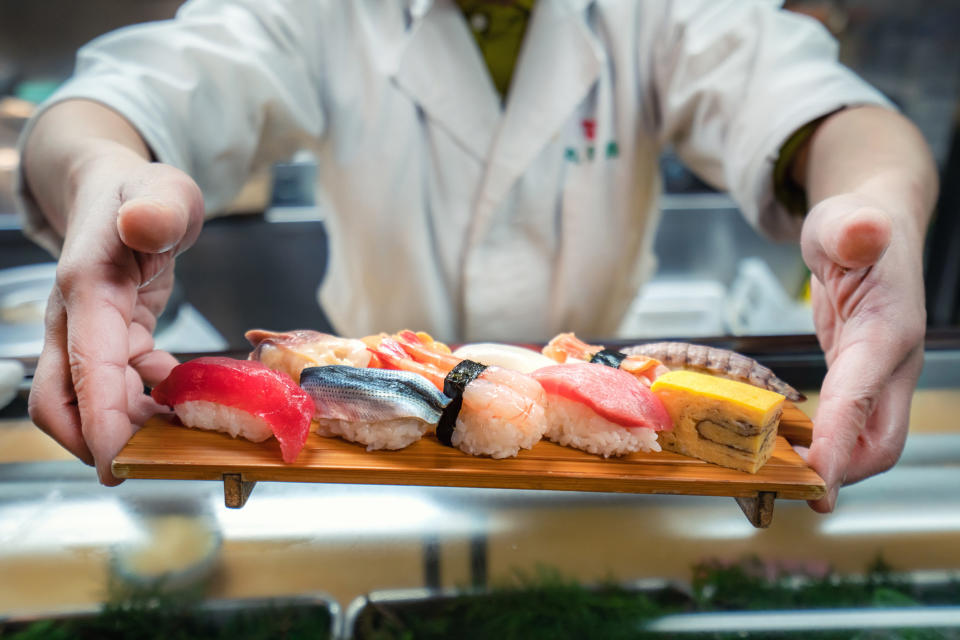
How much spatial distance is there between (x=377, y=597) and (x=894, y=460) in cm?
94

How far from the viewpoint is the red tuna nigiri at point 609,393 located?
38.6 inches

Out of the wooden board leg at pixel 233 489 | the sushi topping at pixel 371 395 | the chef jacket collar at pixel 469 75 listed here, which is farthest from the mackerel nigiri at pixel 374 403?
the chef jacket collar at pixel 469 75

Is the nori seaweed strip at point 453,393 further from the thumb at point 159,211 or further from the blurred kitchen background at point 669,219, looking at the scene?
the blurred kitchen background at point 669,219

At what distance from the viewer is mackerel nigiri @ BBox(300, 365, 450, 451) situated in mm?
980

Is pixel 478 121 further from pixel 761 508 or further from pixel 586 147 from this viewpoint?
pixel 761 508

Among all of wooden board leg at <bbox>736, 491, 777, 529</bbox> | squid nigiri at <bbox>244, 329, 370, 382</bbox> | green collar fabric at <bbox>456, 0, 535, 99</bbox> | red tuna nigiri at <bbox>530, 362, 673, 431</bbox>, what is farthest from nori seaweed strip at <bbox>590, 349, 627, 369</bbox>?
green collar fabric at <bbox>456, 0, 535, 99</bbox>

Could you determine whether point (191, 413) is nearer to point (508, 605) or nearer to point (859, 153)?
point (508, 605)

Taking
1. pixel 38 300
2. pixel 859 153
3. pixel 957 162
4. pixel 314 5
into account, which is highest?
pixel 314 5

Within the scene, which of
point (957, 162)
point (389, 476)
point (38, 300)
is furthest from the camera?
point (957, 162)

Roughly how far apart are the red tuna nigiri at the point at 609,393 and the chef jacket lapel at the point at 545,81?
110cm

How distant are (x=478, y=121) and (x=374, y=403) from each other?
1311 millimetres

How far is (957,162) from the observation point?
320cm

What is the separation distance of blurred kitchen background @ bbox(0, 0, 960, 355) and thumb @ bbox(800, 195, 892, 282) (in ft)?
7.45

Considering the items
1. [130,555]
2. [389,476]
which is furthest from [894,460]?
[130,555]
